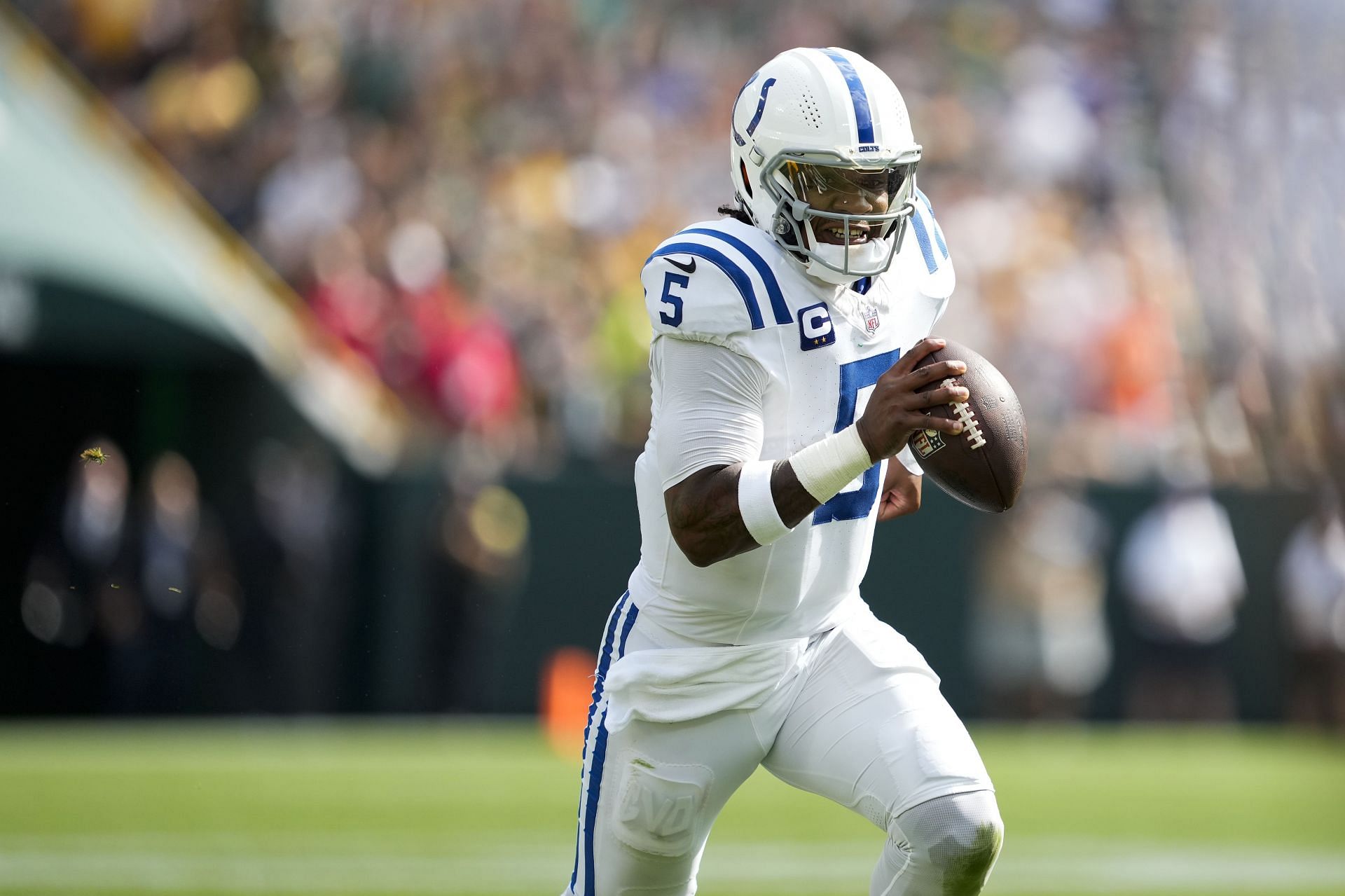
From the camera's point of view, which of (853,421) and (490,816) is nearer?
(853,421)

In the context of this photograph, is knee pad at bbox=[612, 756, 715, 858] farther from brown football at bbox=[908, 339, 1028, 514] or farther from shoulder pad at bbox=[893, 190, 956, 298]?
shoulder pad at bbox=[893, 190, 956, 298]

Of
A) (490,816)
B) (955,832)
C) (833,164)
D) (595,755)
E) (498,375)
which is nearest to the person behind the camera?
(955,832)

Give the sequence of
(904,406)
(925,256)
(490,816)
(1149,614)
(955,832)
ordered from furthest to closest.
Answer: (1149,614)
(490,816)
(925,256)
(955,832)
(904,406)

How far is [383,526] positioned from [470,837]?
3090 mm

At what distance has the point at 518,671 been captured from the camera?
9156mm

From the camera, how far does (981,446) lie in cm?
291

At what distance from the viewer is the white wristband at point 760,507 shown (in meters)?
2.79

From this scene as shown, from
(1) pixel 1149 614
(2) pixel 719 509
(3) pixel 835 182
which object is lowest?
(1) pixel 1149 614

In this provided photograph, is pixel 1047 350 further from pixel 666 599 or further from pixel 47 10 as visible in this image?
pixel 666 599

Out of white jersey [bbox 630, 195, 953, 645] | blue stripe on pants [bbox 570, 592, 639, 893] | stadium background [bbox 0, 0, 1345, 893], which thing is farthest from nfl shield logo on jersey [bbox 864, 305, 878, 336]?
stadium background [bbox 0, 0, 1345, 893]

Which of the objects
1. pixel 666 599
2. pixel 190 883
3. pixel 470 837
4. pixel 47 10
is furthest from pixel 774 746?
pixel 47 10

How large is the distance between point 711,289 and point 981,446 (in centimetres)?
49

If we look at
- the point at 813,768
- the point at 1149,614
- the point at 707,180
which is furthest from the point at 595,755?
the point at 707,180

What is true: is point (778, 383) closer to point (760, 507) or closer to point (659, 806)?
point (760, 507)
